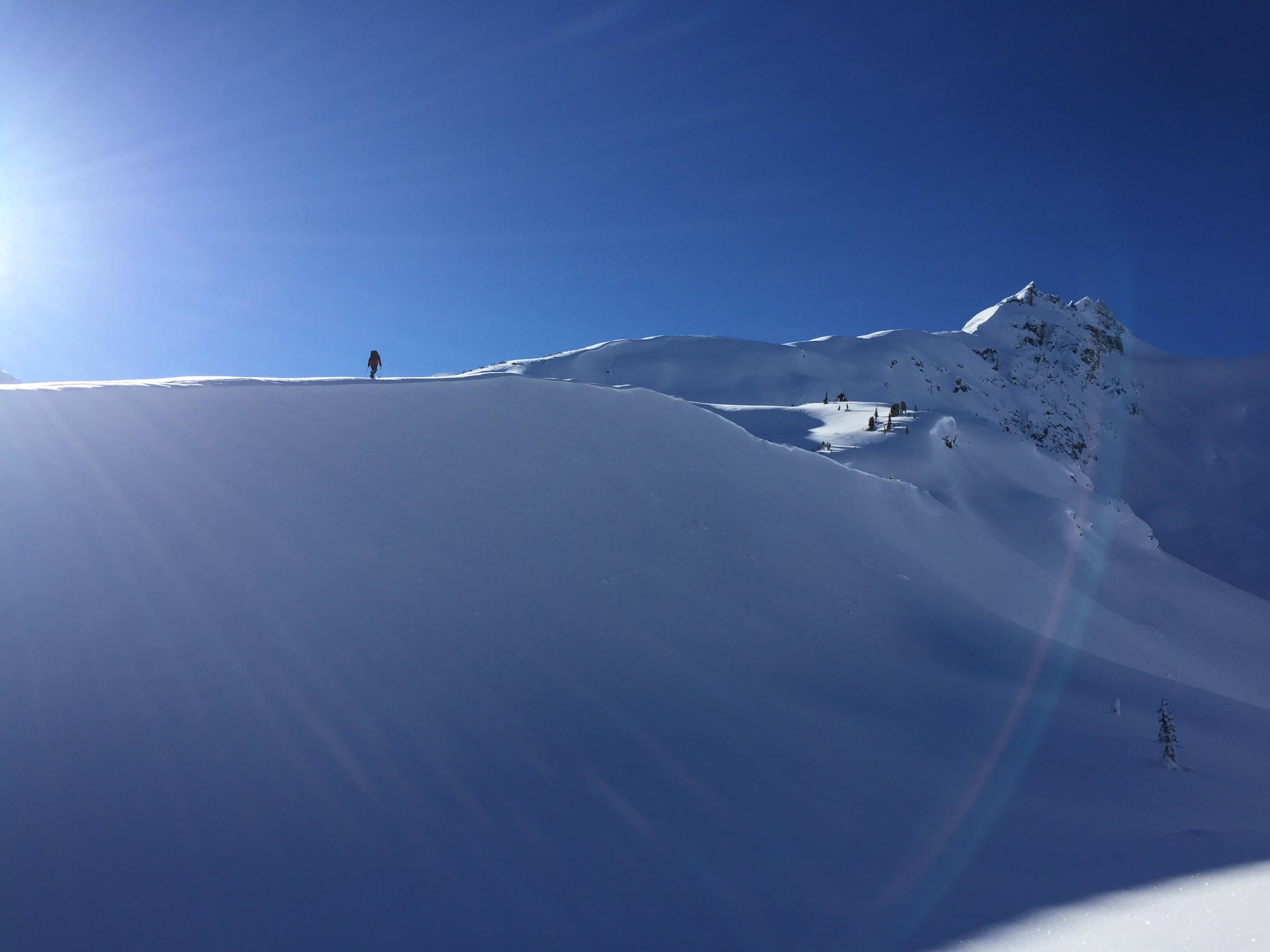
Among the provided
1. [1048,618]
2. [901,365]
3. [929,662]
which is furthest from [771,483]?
[901,365]

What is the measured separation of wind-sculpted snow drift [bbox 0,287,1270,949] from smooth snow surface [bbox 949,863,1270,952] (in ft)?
0.77

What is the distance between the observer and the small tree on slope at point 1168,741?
26.6ft

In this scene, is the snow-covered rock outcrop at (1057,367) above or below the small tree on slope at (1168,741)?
above

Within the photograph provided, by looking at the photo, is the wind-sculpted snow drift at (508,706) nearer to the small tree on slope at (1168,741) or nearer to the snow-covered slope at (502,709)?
the snow-covered slope at (502,709)

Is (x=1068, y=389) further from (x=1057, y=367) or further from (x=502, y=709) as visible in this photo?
(x=502, y=709)

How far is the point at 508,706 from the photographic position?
654cm

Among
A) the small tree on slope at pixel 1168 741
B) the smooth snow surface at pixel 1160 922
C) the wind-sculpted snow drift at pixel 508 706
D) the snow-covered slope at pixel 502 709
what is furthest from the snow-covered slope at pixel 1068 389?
the smooth snow surface at pixel 1160 922

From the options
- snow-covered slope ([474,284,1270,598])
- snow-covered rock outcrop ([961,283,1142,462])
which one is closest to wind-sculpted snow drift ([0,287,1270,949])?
snow-covered slope ([474,284,1270,598])

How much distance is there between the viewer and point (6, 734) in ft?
16.6

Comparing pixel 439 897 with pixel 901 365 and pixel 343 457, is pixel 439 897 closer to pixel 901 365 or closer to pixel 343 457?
pixel 343 457

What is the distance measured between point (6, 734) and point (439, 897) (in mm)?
3197

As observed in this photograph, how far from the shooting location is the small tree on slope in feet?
26.6

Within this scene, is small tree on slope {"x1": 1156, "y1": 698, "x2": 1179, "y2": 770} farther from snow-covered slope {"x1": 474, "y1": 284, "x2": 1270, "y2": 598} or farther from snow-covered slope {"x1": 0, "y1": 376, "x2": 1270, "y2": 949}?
snow-covered slope {"x1": 474, "y1": 284, "x2": 1270, "y2": 598}

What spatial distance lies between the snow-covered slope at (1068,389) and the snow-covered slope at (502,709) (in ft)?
54.1
